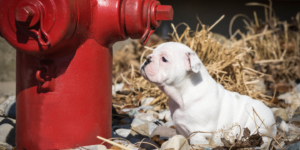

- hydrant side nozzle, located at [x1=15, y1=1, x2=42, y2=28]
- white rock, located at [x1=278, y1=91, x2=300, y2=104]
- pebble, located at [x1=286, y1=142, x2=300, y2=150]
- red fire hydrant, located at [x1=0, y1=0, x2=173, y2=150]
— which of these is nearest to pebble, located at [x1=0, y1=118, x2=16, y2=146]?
red fire hydrant, located at [x1=0, y1=0, x2=173, y2=150]

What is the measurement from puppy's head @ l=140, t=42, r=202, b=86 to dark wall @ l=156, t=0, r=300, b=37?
2.30m

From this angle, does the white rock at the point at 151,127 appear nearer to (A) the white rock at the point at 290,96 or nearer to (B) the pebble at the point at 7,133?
(B) the pebble at the point at 7,133

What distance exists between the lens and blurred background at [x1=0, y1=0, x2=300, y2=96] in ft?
11.5

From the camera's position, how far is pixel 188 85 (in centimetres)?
157

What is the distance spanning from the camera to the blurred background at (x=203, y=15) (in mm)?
3506

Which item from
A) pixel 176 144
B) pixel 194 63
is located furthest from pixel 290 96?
pixel 176 144

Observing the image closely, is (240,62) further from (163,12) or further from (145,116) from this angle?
(163,12)

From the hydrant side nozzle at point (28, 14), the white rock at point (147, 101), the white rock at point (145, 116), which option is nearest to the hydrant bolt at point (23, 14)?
the hydrant side nozzle at point (28, 14)

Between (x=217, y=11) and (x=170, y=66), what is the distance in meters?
2.76

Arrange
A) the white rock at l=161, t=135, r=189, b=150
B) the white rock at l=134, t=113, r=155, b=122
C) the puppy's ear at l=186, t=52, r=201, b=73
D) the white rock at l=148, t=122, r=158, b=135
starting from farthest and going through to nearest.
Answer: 1. the white rock at l=134, t=113, r=155, b=122
2. the white rock at l=148, t=122, r=158, b=135
3. the puppy's ear at l=186, t=52, r=201, b=73
4. the white rock at l=161, t=135, r=189, b=150

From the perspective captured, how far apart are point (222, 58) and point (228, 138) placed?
135cm

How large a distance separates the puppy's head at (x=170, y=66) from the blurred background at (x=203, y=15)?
7.52 feet

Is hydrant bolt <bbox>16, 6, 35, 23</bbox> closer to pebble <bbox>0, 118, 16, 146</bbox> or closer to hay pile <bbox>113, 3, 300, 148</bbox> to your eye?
pebble <bbox>0, 118, 16, 146</bbox>

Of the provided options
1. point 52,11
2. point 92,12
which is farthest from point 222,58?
point 52,11
